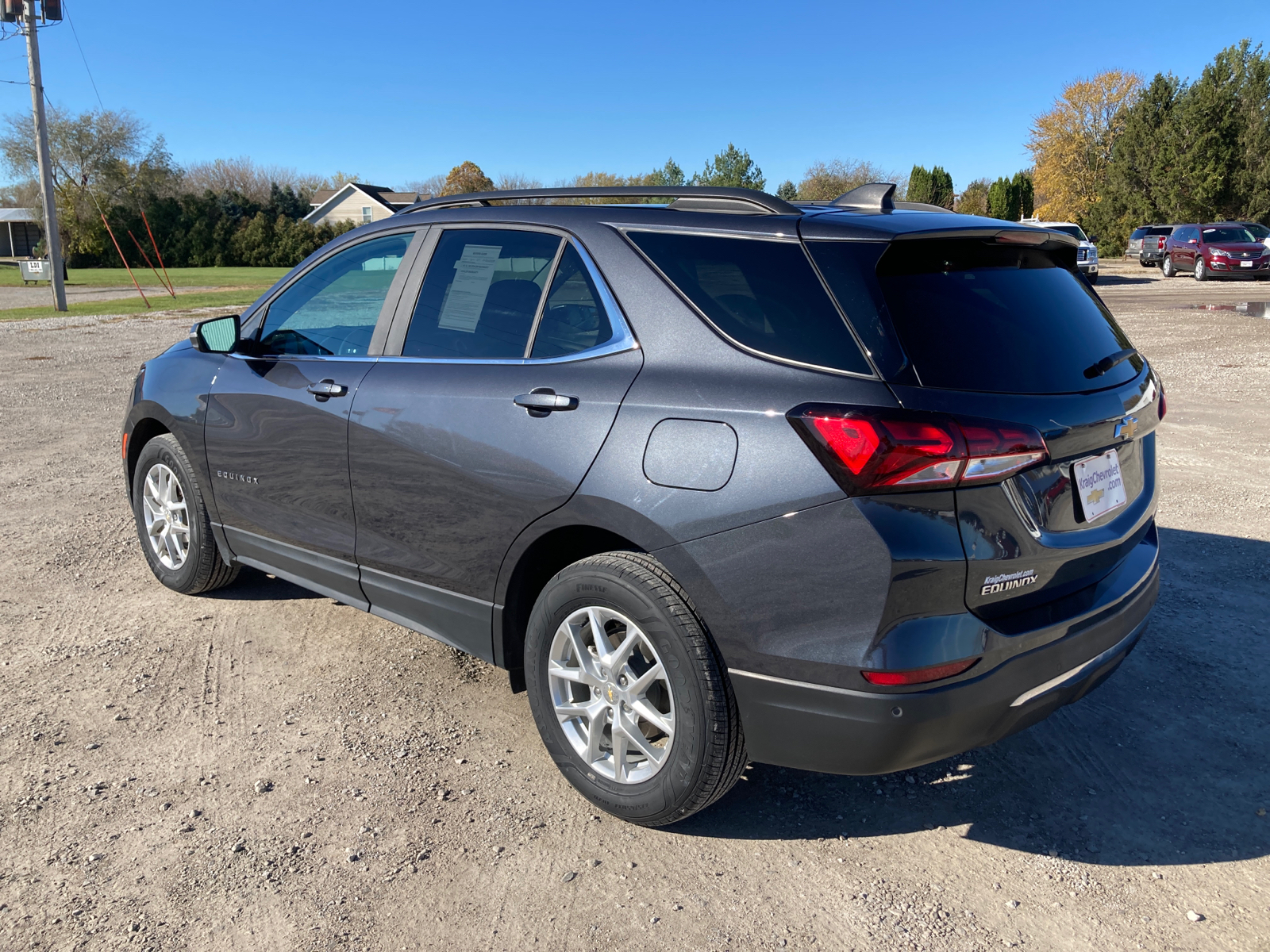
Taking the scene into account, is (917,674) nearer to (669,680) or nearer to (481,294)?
(669,680)

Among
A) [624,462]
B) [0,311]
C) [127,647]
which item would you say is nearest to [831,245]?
[624,462]

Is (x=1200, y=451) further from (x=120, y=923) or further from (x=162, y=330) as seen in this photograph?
(x=162, y=330)

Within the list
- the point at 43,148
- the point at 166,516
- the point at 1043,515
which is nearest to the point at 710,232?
the point at 1043,515

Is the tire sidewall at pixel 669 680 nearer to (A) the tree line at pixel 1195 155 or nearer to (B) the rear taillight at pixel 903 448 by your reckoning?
(B) the rear taillight at pixel 903 448

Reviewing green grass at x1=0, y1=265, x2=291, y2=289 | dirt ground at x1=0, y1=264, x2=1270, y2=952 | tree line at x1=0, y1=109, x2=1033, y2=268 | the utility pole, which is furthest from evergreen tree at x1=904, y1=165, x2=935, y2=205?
dirt ground at x1=0, y1=264, x2=1270, y2=952

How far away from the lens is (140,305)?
28.2m

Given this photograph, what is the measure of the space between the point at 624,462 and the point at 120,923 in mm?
1789

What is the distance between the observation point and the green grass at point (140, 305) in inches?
966

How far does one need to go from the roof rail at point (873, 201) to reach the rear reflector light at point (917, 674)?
59.0 inches

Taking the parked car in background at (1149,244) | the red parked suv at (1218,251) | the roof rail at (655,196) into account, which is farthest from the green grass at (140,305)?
the parked car in background at (1149,244)

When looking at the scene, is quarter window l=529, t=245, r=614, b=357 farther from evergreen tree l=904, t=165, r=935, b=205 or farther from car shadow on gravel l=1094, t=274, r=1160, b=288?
evergreen tree l=904, t=165, r=935, b=205

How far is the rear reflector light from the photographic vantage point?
7.81 feet

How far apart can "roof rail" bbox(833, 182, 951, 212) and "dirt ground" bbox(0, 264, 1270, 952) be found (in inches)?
74.9

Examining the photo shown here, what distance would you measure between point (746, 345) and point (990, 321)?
0.68 m
